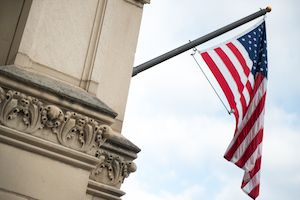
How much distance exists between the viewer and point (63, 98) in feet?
14.9

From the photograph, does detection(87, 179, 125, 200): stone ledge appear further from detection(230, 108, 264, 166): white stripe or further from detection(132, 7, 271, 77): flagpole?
detection(230, 108, 264, 166): white stripe

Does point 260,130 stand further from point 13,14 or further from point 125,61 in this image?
point 13,14

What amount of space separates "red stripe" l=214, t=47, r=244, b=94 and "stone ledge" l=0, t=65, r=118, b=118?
4149 mm

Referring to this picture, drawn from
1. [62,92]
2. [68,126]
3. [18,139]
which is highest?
[62,92]

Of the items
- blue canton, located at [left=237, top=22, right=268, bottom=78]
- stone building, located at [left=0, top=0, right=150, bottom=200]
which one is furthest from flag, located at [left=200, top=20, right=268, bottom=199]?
stone building, located at [left=0, top=0, right=150, bottom=200]

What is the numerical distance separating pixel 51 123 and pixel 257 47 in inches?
240

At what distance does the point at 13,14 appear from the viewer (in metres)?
5.14

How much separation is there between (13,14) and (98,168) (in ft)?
6.82

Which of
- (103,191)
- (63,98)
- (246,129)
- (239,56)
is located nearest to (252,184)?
(246,129)

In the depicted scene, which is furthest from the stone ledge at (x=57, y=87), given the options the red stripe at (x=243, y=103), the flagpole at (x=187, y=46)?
the red stripe at (x=243, y=103)

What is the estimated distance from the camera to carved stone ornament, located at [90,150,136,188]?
200 inches

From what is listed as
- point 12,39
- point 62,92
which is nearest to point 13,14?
point 12,39

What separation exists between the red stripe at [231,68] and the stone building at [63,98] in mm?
2878

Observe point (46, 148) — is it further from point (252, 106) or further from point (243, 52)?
point (243, 52)
